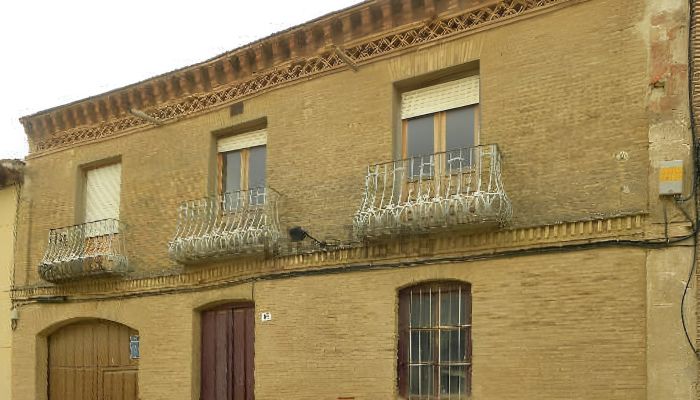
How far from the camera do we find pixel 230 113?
12148 mm

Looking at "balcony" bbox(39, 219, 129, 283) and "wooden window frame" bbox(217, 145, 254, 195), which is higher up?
"wooden window frame" bbox(217, 145, 254, 195)

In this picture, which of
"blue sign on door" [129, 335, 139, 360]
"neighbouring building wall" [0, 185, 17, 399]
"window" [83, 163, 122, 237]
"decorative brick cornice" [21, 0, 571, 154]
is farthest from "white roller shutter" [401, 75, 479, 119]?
"neighbouring building wall" [0, 185, 17, 399]

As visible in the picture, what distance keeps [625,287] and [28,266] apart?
37.4 feet

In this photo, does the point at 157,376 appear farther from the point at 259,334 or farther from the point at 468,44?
the point at 468,44

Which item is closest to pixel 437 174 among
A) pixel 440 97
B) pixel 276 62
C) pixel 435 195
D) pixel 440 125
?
pixel 435 195

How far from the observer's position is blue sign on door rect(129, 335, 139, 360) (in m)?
12.9

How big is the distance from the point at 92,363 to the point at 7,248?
3.31 metres

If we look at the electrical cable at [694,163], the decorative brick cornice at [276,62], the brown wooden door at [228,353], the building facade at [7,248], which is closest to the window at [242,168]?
the decorative brick cornice at [276,62]

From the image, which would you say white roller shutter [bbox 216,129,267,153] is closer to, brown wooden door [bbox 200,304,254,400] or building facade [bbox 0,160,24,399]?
brown wooden door [bbox 200,304,254,400]

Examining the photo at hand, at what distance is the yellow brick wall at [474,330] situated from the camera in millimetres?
7996

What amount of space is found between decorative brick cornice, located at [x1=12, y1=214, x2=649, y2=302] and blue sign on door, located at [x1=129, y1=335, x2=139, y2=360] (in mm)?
767

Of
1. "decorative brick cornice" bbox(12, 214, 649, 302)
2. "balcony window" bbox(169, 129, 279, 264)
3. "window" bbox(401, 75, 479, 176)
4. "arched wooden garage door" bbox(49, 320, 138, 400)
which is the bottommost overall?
"arched wooden garage door" bbox(49, 320, 138, 400)

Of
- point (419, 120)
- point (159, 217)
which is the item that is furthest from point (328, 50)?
point (159, 217)

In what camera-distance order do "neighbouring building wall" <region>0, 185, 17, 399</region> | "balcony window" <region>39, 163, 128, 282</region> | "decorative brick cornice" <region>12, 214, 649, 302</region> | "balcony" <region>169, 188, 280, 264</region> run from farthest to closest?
1. "neighbouring building wall" <region>0, 185, 17, 399</region>
2. "balcony window" <region>39, 163, 128, 282</region>
3. "balcony" <region>169, 188, 280, 264</region>
4. "decorative brick cornice" <region>12, 214, 649, 302</region>
